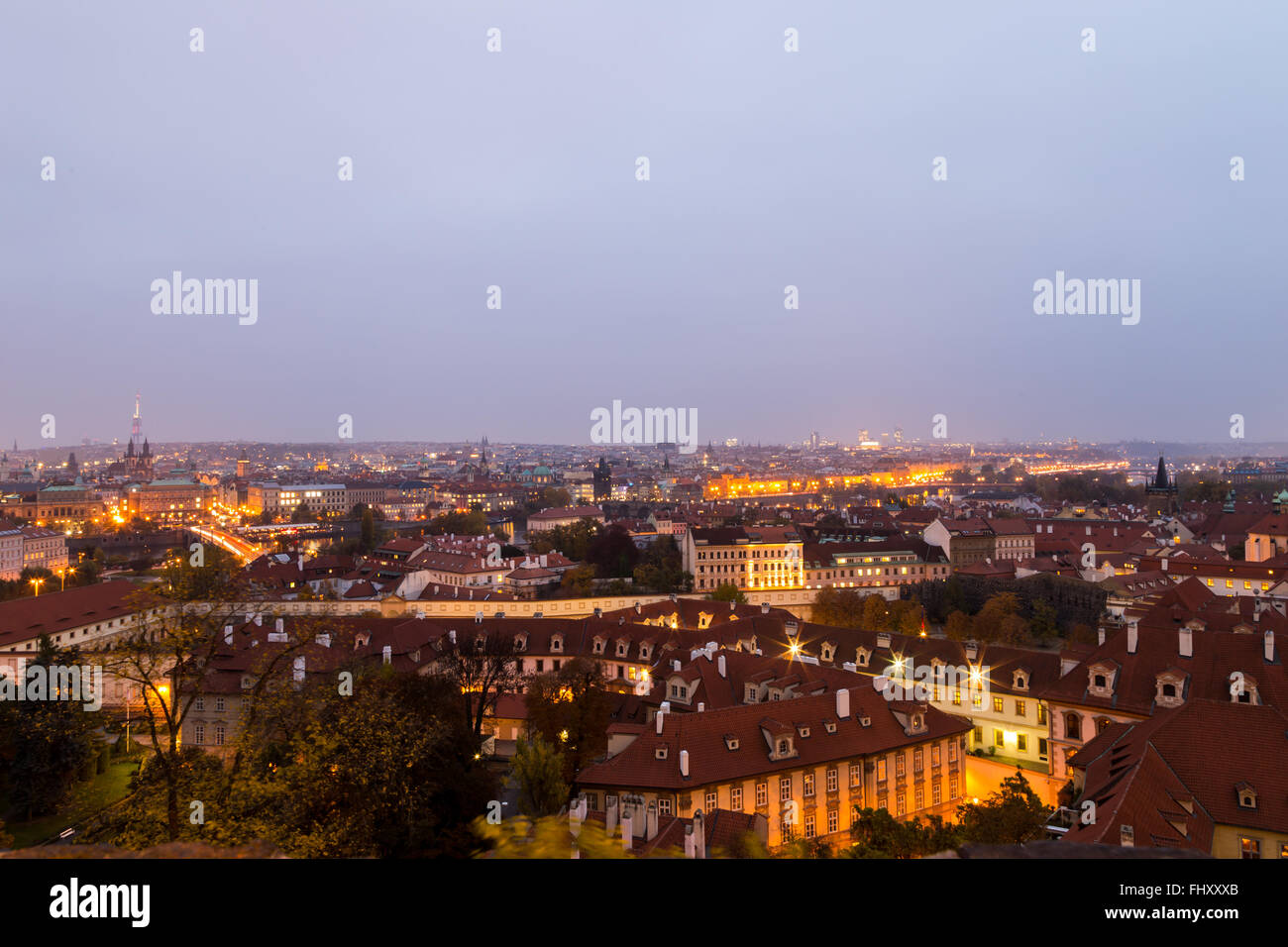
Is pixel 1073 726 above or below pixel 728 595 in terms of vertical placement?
above

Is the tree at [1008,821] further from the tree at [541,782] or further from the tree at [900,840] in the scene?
the tree at [541,782]

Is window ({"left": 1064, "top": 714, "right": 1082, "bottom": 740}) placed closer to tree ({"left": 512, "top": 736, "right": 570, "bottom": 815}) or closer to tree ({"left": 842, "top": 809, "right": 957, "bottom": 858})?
tree ({"left": 842, "top": 809, "right": 957, "bottom": 858})

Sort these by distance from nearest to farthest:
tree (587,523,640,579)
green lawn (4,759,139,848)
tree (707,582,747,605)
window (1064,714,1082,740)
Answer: green lawn (4,759,139,848), window (1064,714,1082,740), tree (707,582,747,605), tree (587,523,640,579)

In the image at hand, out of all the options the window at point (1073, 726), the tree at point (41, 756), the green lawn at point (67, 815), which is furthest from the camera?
the window at point (1073, 726)

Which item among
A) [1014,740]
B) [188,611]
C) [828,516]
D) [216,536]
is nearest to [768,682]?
[1014,740]

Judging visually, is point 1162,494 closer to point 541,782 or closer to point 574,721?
point 574,721

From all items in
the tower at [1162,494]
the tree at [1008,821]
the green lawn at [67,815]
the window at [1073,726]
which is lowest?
the green lawn at [67,815]

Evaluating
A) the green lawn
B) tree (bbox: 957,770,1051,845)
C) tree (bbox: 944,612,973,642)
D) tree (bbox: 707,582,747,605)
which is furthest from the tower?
the green lawn

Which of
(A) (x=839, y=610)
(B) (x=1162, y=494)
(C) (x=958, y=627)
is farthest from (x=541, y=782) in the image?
(B) (x=1162, y=494)

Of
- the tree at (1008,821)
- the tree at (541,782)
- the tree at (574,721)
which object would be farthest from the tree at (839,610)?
the tree at (1008,821)

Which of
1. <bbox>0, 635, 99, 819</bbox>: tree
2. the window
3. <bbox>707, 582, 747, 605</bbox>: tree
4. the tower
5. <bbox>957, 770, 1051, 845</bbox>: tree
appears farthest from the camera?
the tower
